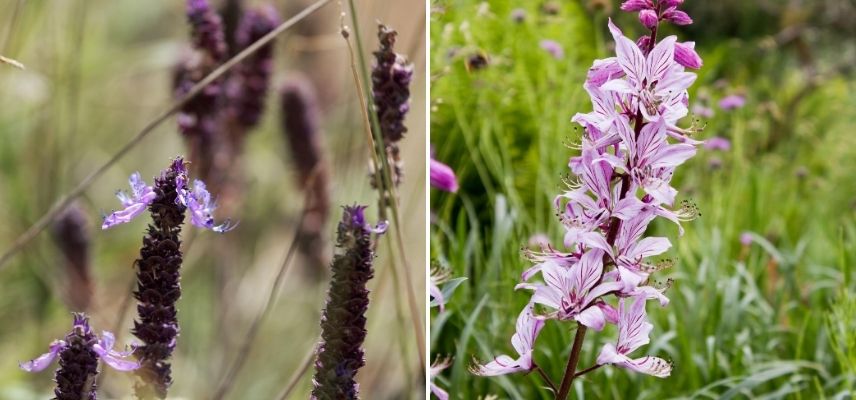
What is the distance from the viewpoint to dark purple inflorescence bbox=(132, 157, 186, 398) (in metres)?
1.06

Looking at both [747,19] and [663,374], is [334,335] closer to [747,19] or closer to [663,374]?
[663,374]

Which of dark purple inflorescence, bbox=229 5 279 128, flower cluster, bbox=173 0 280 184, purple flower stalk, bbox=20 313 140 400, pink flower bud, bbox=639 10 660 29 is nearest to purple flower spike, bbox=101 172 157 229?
purple flower stalk, bbox=20 313 140 400

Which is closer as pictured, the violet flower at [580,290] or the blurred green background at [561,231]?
the violet flower at [580,290]

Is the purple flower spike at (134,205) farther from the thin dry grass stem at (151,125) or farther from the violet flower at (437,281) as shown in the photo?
the violet flower at (437,281)

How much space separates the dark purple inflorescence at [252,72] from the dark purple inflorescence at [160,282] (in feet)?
2.90

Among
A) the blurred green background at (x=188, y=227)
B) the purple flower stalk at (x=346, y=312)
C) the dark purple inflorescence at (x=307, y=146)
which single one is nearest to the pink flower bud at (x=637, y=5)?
the purple flower stalk at (x=346, y=312)

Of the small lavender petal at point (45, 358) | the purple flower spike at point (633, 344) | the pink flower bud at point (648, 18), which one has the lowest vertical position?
the purple flower spike at point (633, 344)

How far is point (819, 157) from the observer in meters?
4.03

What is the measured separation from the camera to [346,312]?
1130 millimetres

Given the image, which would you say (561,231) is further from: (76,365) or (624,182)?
(76,365)

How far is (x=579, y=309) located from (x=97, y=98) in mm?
1804

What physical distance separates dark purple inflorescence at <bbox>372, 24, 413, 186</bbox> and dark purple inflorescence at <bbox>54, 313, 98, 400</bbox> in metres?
0.53

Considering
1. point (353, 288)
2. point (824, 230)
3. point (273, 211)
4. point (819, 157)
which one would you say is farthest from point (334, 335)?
point (819, 157)

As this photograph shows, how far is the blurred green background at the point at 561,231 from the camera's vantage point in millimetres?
2090
